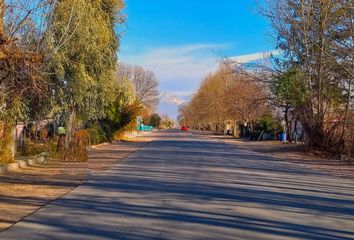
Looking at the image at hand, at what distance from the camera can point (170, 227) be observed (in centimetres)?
879

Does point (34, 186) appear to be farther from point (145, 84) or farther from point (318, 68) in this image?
point (145, 84)

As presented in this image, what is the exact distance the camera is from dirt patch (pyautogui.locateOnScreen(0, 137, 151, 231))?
10718mm

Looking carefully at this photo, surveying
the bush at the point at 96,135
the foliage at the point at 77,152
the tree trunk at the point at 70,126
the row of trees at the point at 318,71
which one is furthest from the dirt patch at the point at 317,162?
the bush at the point at 96,135

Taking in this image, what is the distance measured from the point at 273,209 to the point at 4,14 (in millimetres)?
6889

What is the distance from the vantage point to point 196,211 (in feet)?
34.2

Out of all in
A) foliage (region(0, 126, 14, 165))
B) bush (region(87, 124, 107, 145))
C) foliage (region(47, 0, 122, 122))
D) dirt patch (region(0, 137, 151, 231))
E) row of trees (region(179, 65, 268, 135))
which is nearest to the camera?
dirt patch (region(0, 137, 151, 231))

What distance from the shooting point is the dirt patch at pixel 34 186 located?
422 inches

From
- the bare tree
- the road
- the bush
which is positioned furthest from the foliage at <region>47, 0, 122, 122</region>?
the bare tree

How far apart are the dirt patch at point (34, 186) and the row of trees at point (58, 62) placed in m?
1.83

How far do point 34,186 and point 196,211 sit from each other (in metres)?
6.23

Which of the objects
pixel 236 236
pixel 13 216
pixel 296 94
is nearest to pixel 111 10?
pixel 296 94

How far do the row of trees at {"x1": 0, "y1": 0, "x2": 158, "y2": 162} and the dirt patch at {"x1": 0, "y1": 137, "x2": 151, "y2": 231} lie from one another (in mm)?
1833

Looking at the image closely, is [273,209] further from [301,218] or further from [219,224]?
[219,224]

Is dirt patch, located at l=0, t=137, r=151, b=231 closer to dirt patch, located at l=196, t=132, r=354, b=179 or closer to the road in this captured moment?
the road
